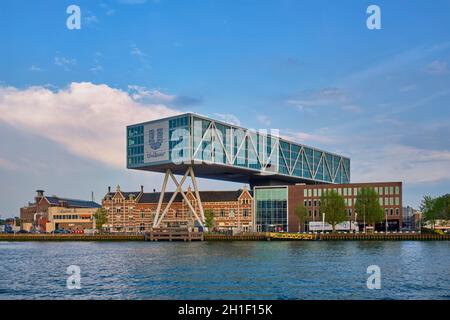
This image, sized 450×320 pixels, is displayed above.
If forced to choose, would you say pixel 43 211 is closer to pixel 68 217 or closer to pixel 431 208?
pixel 68 217

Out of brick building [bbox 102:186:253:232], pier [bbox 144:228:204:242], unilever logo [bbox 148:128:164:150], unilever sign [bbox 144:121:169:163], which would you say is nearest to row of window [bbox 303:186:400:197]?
brick building [bbox 102:186:253:232]

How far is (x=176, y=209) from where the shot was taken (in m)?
157

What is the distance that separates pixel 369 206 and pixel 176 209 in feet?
176

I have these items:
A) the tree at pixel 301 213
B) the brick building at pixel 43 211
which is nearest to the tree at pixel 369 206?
the tree at pixel 301 213

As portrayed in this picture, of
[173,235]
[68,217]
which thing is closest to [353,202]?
[173,235]

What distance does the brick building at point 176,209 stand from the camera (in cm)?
15212

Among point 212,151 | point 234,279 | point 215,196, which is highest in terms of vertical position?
point 212,151

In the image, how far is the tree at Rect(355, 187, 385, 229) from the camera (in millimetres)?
133000

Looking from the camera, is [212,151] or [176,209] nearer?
[212,151]

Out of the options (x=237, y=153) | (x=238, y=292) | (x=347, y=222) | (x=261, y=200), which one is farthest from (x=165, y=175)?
(x=238, y=292)

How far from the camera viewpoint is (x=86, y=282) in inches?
1832
